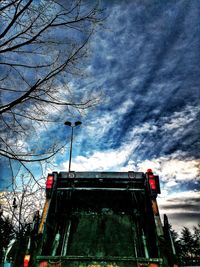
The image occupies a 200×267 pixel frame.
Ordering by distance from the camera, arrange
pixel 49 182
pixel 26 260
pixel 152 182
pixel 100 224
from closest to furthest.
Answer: pixel 26 260, pixel 100 224, pixel 152 182, pixel 49 182

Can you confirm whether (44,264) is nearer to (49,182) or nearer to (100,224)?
(100,224)

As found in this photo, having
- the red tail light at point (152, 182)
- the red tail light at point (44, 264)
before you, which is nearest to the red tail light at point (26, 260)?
the red tail light at point (44, 264)

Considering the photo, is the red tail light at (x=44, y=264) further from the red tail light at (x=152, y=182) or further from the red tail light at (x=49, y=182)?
the red tail light at (x=152, y=182)

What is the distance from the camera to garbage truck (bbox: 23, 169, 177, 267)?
11.4 ft

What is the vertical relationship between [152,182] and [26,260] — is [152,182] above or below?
above

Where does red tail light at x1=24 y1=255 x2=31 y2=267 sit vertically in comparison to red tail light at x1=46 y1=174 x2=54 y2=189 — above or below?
below

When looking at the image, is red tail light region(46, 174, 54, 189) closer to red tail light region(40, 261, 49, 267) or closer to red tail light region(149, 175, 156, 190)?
red tail light region(40, 261, 49, 267)

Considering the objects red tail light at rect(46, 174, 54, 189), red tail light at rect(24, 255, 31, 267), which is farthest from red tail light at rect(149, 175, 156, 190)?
red tail light at rect(24, 255, 31, 267)

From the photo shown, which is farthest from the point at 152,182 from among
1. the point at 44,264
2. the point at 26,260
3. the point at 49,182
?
the point at 26,260

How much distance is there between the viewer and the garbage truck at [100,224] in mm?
3469

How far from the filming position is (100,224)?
170 inches

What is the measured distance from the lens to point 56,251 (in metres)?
3.91

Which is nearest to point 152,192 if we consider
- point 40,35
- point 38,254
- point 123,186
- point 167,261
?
point 123,186

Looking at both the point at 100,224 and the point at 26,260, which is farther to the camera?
the point at 100,224
